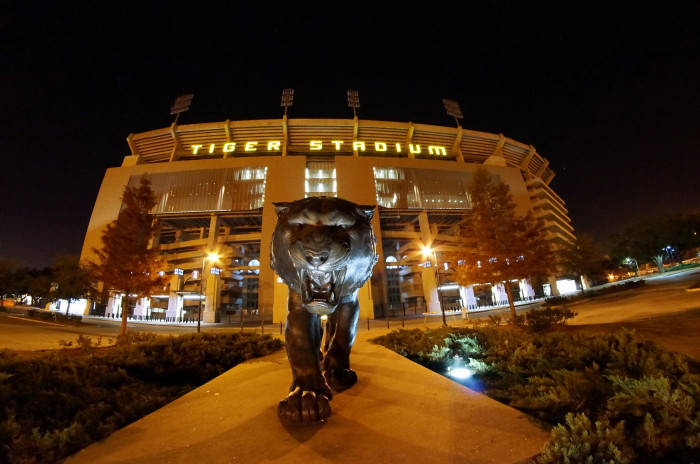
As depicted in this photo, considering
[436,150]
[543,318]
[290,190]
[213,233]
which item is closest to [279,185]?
[290,190]

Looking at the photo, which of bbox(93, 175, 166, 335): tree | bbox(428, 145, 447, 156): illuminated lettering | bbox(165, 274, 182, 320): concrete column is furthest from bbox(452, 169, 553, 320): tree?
bbox(165, 274, 182, 320): concrete column

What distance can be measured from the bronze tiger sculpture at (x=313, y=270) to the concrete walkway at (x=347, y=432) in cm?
24

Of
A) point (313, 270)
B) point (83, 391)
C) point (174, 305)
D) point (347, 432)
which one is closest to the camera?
point (347, 432)

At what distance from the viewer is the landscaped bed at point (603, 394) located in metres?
1.46

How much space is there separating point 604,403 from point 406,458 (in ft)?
5.24

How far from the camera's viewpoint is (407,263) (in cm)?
3694

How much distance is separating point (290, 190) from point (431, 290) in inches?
852

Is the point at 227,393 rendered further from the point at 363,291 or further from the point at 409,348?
the point at 363,291

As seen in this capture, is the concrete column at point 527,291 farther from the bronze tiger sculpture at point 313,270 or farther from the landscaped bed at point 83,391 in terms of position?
the bronze tiger sculpture at point 313,270

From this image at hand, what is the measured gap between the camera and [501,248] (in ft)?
51.8

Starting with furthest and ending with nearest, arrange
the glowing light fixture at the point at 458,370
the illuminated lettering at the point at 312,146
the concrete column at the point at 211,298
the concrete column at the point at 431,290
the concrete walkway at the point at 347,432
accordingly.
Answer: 1. the illuminated lettering at the point at 312,146
2. the concrete column at the point at 211,298
3. the concrete column at the point at 431,290
4. the glowing light fixture at the point at 458,370
5. the concrete walkway at the point at 347,432

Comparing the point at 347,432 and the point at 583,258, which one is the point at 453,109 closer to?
the point at 583,258

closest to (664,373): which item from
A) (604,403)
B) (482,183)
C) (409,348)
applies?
(604,403)

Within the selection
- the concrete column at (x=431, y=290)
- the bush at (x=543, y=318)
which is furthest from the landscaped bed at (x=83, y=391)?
the concrete column at (x=431, y=290)
